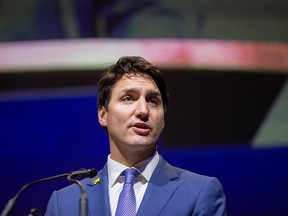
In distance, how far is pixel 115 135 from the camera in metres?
2.21

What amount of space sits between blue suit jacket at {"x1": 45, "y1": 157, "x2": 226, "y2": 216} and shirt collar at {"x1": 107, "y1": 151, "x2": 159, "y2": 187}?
0.02 m

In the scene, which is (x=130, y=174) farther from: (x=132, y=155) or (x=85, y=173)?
(x=85, y=173)

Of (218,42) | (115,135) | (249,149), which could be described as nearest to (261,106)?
(249,149)

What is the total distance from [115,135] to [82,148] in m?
1.04

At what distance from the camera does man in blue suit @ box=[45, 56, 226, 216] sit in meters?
2.01

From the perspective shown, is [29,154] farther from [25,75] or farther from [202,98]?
[202,98]

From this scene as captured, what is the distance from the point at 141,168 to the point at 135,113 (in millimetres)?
256

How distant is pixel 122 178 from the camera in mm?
2182

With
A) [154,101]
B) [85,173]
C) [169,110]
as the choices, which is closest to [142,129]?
[154,101]

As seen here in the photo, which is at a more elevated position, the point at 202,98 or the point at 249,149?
the point at 202,98

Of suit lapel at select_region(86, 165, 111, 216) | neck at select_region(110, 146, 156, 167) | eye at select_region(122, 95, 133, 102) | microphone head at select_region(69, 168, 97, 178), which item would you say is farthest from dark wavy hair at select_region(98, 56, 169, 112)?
microphone head at select_region(69, 168, 97, 178)

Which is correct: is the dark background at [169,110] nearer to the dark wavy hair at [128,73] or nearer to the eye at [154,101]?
the dark wavy hair at [128,73]

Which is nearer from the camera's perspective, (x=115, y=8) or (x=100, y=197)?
(x=100, y=197)

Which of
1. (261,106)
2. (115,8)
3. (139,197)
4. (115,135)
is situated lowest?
(139,197)
